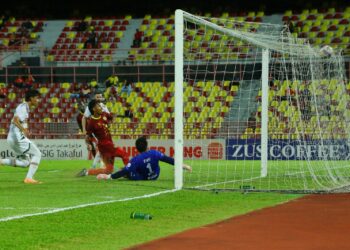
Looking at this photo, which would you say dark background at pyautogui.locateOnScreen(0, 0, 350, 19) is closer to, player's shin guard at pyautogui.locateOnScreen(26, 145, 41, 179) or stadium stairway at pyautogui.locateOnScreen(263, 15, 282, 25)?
stadium stairway at pyautogui.locateOnScreen(263, 15, 282, 25)

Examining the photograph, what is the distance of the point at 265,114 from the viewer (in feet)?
67.5

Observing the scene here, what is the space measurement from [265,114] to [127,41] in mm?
25631

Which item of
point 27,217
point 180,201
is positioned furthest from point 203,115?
point 27,217

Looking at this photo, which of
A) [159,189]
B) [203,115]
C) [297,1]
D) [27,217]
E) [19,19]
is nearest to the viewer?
[27,217]

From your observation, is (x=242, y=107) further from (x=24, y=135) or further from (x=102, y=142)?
(x=24, y=135)

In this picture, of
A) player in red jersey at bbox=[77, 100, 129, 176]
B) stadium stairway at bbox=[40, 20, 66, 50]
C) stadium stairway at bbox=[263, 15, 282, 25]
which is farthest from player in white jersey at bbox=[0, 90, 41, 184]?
stadium stairway at bbox=[40, 20, 66, 50]

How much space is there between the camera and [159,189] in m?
15.4

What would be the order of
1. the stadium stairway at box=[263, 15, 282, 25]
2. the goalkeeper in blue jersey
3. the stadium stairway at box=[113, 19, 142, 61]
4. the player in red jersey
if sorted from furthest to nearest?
1. the stadium stairway at box=[263, 15, 282, 25]
2. the stadium stairway at box=[113, 19, 142, 61]
3. the player in red jersey
4. the goalkeeper in blue jersey

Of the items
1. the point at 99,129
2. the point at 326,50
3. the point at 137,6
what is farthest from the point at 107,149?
the point at 137,6

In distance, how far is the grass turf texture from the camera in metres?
8.73

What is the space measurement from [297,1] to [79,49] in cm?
1224

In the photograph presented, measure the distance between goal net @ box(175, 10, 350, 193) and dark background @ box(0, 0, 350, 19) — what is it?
789 cm

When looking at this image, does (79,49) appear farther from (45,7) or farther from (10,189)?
(10,189)

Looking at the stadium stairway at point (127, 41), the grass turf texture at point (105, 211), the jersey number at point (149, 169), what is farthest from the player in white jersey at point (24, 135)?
the stadium stairway at point (127, 41)
